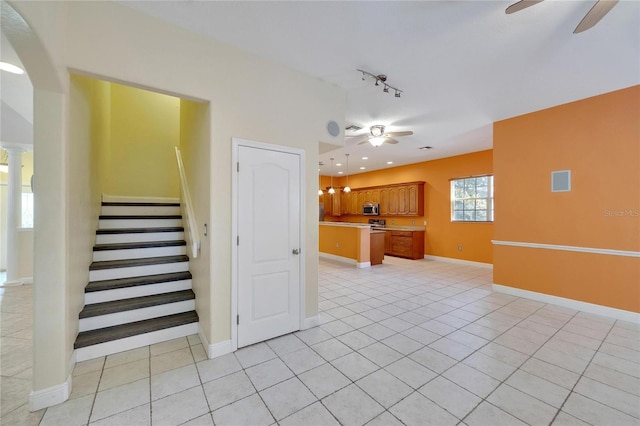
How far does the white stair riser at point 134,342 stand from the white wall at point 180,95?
1.17 ft

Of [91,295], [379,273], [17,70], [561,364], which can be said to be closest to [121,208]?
[91,295]

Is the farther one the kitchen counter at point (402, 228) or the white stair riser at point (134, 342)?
the kitchen counter at point (402, 228)

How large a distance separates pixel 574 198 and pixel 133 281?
19.4 feet

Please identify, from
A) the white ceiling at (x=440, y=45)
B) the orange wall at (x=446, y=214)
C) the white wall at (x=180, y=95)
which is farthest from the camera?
the orange wall at (x=446, y=214)

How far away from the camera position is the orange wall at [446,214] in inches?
261

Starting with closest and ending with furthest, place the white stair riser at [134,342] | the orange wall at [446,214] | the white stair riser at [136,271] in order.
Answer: the white stair riser at [134,342] < the white stair riser at [136,271] < the orange wall at [446,214]

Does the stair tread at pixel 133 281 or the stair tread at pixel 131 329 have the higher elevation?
the stair tread at pixel 133 281

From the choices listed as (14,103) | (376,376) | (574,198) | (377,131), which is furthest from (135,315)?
(574,198)

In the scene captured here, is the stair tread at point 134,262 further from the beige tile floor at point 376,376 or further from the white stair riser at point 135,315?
the beige tile floor at point 376,376

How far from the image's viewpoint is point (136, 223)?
12.5 feet

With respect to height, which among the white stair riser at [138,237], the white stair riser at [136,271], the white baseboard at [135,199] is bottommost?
the white stair riser at [136,271]

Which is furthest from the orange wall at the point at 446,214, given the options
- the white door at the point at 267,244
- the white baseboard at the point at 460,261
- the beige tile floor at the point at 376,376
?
the white door at the point at 267,244

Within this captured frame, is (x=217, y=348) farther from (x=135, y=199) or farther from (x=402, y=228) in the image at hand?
(x=402, y=228)

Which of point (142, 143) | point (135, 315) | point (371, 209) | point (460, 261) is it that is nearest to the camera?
point (135, 315)
